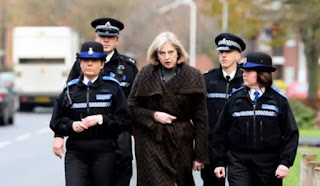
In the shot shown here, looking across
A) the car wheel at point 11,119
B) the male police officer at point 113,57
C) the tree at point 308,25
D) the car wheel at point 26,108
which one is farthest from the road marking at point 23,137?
the male police officer at point 113,57

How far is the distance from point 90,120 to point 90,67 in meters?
0.49

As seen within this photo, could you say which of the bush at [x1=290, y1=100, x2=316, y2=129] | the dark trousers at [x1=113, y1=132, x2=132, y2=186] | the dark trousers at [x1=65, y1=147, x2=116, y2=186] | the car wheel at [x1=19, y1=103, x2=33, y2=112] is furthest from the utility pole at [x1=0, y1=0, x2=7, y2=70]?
the dark trousers at [x1=65, y1=147, x2=116, y2=186]

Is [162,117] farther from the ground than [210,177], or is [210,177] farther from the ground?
[162,117]

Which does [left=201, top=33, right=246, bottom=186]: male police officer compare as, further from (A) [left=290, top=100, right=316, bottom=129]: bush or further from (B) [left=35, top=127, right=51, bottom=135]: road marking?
(A) [left=290, top=100, right=316, bottom=129]: bush

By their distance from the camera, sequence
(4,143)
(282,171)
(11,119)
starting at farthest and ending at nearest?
(11,119) → (4,143) → (282,171)

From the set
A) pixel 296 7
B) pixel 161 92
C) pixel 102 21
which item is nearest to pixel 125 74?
pixel 102 21

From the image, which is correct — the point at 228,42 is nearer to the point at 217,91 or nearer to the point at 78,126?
the point at 217,91

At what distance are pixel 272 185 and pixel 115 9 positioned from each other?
58.9 metres

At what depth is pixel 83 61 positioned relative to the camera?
318 inches

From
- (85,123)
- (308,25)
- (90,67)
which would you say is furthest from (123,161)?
(308,25)

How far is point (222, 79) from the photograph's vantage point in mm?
9367

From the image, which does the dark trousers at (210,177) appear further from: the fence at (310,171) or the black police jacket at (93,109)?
the black police jacket at (93,109)

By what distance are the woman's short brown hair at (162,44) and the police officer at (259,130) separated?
0.59 m

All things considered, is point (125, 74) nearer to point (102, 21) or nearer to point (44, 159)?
point (102, 21)
